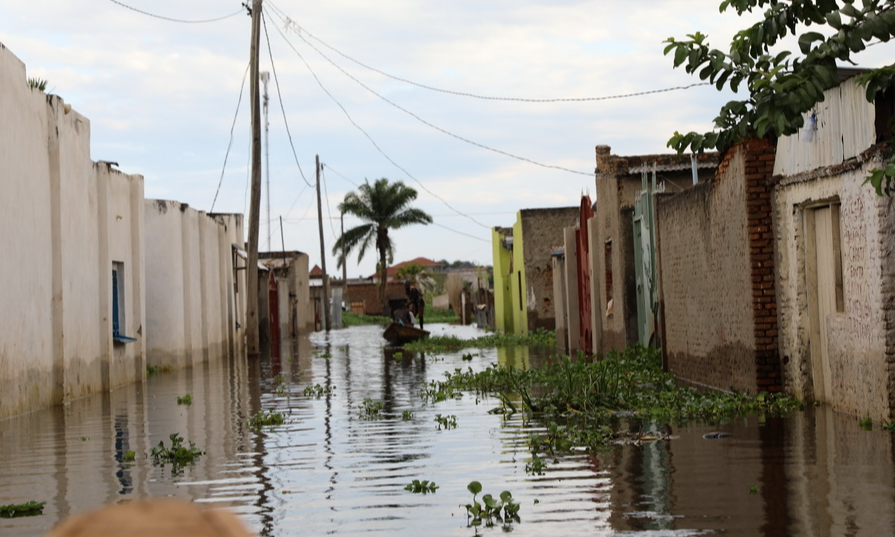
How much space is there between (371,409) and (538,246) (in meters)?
27.6

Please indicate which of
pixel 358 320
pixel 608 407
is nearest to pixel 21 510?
pixel 608 407

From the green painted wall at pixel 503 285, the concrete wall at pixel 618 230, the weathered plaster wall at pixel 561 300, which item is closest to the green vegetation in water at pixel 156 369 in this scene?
the concrete wall at pixel 618 230

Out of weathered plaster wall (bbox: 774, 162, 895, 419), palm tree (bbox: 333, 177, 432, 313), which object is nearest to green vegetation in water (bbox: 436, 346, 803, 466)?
weathered plaster wall (bbox: 774, 162, 895, 419)

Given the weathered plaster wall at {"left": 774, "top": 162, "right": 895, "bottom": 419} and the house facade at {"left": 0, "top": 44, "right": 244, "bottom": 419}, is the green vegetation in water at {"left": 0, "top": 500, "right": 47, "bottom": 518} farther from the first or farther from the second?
the weathered plaster wall at {"left": 774, "top": 162, "right": 895, "bottom": 419}

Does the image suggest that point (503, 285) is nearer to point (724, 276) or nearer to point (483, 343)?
point (483, 343)

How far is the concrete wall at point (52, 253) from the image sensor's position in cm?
1546

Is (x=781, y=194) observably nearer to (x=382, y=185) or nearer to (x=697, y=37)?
(x=697, y=37)

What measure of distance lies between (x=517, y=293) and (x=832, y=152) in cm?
3373

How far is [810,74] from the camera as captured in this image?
334 inches

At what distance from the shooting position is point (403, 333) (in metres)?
38.3

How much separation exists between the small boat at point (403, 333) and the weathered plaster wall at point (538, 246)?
4738 millimetres

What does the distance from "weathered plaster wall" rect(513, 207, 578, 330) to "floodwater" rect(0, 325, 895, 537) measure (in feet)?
83.3

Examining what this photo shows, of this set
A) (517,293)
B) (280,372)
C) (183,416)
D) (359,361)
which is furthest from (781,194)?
(517,293)

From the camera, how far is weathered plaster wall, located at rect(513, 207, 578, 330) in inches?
1613
